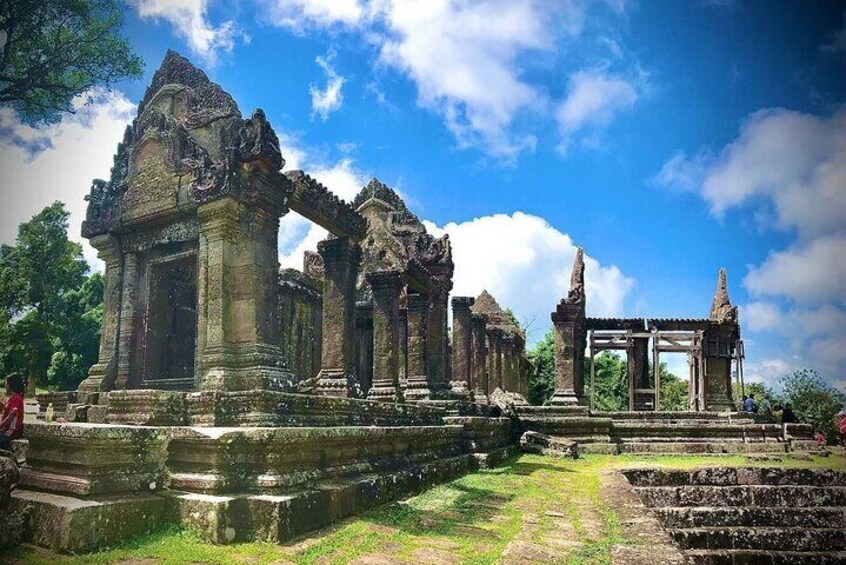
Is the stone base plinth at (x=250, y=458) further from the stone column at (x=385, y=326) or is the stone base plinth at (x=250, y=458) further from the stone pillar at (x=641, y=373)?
the stone pillar at (x=641, y=373)

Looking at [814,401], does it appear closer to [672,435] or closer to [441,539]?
[672,435]

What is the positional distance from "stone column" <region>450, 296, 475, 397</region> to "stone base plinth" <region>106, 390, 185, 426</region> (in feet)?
38.0

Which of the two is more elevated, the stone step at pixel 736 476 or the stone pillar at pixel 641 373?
the stone pillar at pixel 641 373

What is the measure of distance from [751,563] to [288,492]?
6.81 metres

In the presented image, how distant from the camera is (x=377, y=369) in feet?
43.1

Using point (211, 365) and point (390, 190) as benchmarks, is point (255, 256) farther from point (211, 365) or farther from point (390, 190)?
point (390, 190)

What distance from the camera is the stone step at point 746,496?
993 centimetres

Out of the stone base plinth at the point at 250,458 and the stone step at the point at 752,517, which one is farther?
the stone step at the point at 752,517

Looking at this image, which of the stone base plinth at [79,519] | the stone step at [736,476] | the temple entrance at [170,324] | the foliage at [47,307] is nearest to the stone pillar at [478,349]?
the stone step at [736,476]

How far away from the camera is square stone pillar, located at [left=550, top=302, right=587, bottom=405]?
23.4m

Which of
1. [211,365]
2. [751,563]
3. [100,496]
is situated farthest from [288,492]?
[751,563]

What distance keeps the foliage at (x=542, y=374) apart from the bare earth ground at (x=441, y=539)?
97.0ft

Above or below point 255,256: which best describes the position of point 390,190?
above

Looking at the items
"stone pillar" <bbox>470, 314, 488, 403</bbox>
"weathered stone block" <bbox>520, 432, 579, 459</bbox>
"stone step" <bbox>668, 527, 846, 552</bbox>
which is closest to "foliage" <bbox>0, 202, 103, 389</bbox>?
"stone pillar" <bbox>470, 314, 488, 403</bbox>
